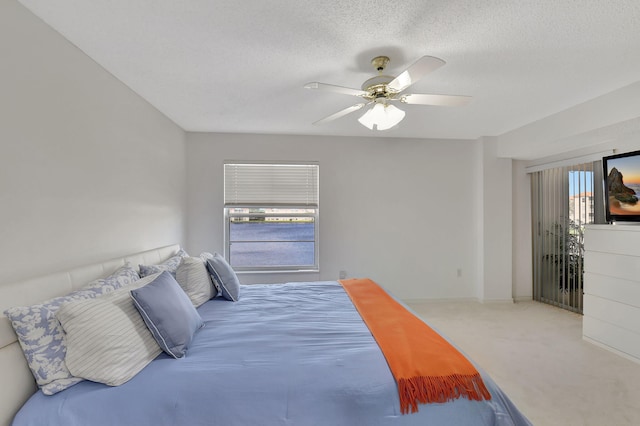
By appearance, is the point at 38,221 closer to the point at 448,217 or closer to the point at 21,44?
the point at 21,44

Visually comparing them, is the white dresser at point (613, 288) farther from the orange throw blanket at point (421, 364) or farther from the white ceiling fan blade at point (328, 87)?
the white ceiling fan blade at point (328, 87)

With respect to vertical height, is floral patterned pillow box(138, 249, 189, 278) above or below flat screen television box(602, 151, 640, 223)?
below

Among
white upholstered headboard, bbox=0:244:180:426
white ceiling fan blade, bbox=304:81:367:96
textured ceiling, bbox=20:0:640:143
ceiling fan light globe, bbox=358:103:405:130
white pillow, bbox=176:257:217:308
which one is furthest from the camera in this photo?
white pillow, bbox=176:257:217:308

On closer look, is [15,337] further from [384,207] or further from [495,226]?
[495,226]

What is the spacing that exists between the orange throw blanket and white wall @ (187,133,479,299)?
2.23 m

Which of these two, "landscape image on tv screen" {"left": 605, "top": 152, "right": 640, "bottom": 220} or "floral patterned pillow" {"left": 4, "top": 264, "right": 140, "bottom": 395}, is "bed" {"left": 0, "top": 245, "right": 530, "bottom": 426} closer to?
"floral patterned pillow" {"left": 4, "top": 264, "right": 140, "bottom": 395}

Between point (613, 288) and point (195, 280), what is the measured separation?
371 cm

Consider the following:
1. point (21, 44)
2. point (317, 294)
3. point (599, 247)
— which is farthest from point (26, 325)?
point (599, 247)

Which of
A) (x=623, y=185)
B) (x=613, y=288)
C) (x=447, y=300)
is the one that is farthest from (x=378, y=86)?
(x=447, y=300)

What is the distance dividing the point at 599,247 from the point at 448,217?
5.47ft

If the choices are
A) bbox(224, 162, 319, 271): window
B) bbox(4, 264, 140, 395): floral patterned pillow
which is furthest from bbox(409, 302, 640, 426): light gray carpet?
bbox(4, 264, 140, 395): floral patterned pillow

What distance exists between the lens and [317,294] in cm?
255

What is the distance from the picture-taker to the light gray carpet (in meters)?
1.91

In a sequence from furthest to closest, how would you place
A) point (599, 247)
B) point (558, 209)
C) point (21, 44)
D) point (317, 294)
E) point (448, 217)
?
point (448, 217) < point (558, 209) < point (599, 247) < point (317, 294) < point (21, 44)
